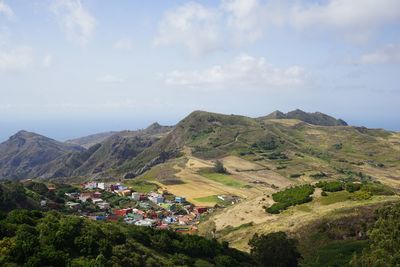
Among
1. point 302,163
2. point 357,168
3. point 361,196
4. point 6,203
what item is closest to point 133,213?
Answer: point 6,203

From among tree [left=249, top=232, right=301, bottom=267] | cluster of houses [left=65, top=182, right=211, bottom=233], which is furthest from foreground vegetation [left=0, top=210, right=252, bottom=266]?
cluster of houses [left=65, top=182, right=211, bottom=233]

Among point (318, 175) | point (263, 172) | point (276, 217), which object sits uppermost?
point (276, 217)

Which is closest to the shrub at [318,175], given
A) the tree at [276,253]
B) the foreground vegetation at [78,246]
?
the tree at [276,253]

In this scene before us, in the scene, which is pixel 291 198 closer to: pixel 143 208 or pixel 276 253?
pixel 276 253

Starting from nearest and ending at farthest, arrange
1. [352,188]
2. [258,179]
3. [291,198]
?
1. [352,188]
2. [291,198]
3. [258,179]

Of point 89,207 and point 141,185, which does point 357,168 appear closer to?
point 141,185

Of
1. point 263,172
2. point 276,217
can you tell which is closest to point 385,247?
point 276,217

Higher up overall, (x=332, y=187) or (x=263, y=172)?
(x=332, y=187)

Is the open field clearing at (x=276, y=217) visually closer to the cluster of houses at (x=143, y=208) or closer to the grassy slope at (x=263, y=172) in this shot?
the grassy slope at (x=263, y=172)

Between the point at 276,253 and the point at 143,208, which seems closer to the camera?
the point at 276,253
